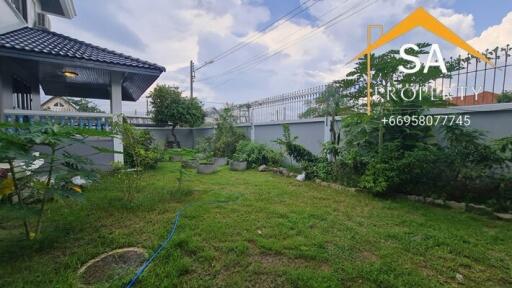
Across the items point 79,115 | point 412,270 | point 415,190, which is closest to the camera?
point 412,270

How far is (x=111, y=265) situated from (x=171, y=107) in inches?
417

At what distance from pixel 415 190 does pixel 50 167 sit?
492cm

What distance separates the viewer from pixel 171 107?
11.9 meters

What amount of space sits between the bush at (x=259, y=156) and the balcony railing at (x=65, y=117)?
12.1 ft

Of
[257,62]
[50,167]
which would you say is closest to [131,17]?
[257,62]

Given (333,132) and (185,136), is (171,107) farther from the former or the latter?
(333,132)

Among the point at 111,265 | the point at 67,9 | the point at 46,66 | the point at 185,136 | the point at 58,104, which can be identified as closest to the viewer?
the point at 111,265

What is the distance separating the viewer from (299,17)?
920cm

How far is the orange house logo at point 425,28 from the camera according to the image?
15.3ft

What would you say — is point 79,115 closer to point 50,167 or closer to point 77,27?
point 50,167

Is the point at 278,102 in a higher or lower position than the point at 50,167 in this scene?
higher

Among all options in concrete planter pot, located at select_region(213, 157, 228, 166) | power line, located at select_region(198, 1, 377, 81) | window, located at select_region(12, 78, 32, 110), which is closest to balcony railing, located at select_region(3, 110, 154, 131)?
window, located at select_region(12, 78, 32, 110)

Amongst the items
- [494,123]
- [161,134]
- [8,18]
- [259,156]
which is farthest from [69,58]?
[161,134]

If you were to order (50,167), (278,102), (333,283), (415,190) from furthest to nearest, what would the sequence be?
(278,102)
(415,190)
(50,167)
(333,283)
